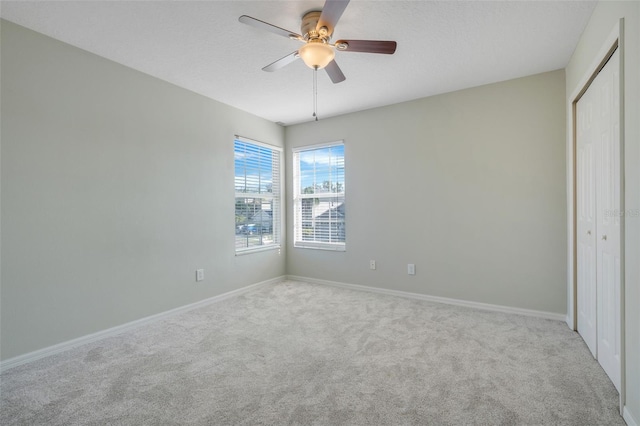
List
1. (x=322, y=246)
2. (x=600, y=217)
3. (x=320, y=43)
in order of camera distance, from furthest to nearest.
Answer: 1. (x=322, y=246)
2. (x=600, y=217)
3. (x=320, y=43)

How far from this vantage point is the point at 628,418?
Result: 5.16 ft

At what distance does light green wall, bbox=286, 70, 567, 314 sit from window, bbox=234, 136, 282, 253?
1.01 m

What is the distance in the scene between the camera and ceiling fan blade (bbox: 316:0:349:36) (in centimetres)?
168

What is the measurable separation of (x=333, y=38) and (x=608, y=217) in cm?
236

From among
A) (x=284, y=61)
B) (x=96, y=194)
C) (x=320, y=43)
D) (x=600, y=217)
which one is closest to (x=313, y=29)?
(x=320, y=43)

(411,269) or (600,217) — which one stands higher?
(600,217)

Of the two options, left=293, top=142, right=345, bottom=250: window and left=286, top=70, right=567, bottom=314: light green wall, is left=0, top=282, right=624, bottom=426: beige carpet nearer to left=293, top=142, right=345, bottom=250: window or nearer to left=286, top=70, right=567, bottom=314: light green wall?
left=286, top=70, right=567, bottom=314: light green wall

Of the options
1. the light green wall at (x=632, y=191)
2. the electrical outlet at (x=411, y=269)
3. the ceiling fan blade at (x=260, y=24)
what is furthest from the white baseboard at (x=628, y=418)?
the ceiling fan blade at (x=260, y=24)

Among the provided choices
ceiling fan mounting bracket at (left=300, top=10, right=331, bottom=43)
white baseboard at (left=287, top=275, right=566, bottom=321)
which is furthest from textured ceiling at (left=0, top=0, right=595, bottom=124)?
white baseboard at (left=287, top=275, right=566, bottom=321)

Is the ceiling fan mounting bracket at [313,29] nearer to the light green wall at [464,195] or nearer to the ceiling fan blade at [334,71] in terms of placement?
the ceiling fan blade at [334,71]

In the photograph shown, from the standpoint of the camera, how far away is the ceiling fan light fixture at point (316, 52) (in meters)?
2.03

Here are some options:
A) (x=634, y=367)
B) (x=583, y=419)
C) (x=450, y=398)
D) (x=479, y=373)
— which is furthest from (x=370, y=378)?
(x=634, y=367)

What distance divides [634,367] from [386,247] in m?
2.68

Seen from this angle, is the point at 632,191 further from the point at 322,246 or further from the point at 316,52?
the point at 322,246
